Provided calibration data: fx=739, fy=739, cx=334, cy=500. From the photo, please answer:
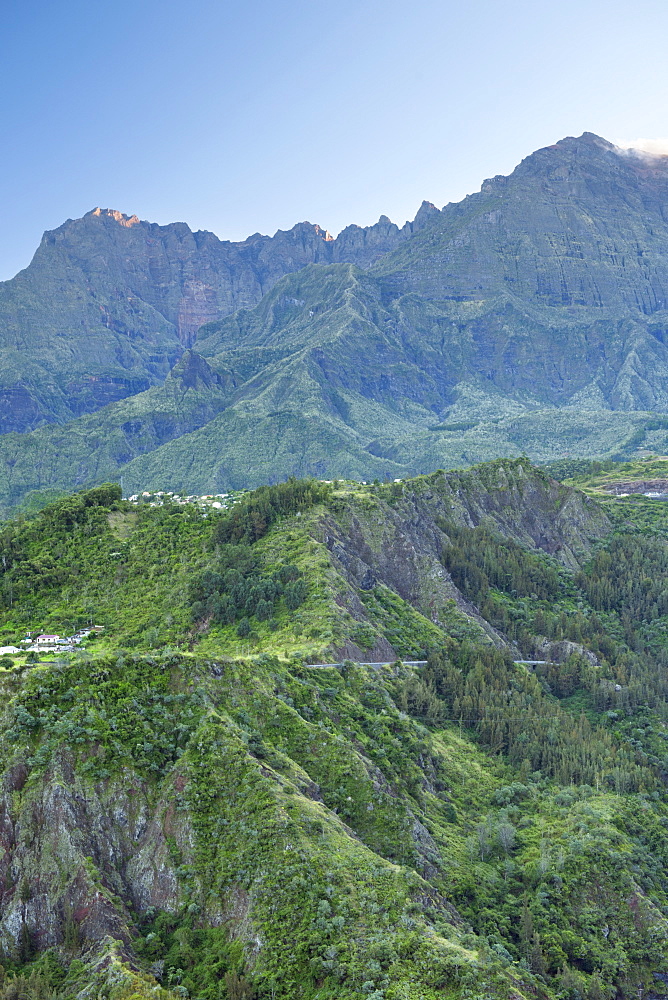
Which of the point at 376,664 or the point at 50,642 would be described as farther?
the point at 376,664

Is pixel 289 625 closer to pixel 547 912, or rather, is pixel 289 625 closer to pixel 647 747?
pixel 547 912

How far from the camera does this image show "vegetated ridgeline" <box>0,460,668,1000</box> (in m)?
51.9

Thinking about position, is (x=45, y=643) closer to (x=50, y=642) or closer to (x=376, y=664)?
(x=50, y=642)

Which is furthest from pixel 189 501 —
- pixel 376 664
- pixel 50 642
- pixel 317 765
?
pixel 317 765

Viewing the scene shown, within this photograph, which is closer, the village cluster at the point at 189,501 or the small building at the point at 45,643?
the small building at the point at 45,643

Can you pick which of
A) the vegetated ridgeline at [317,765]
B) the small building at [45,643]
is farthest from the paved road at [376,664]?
the small building at [45,643]

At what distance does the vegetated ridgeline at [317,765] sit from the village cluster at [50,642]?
9.90 ft

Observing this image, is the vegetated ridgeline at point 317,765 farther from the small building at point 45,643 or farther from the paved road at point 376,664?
the small building at point 45,643

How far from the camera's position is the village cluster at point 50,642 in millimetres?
87262

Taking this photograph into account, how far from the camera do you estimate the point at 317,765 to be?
72.3 metres

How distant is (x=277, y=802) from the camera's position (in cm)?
6025

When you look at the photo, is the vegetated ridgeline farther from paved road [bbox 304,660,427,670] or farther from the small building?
the small building

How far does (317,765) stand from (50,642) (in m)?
41.4

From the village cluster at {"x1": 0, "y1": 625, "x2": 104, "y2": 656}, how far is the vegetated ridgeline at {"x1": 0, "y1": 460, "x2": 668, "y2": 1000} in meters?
3.02
